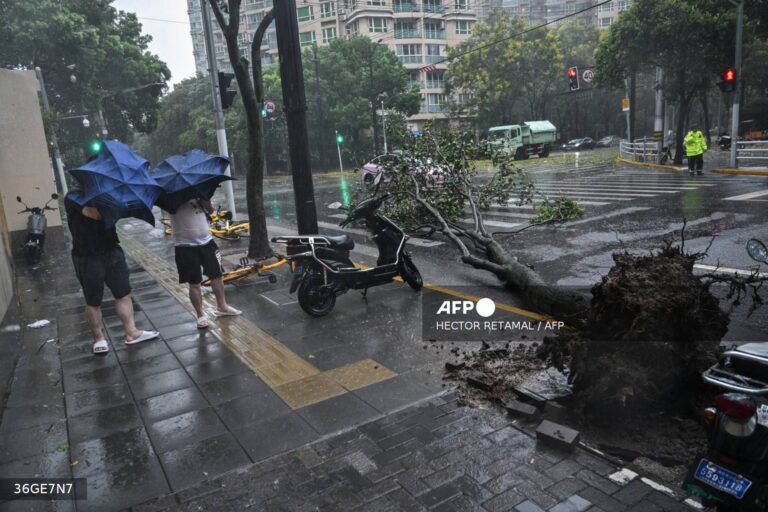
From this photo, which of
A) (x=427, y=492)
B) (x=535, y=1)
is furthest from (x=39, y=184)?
(x=535, y=1)

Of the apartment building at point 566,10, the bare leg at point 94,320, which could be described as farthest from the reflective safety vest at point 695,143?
the apartment building at point 566,10

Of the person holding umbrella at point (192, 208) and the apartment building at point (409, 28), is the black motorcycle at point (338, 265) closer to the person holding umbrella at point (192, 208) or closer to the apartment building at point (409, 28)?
the person holding umbrella at point (192, 208)

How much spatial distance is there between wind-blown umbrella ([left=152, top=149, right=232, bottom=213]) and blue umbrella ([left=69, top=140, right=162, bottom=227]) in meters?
0.42

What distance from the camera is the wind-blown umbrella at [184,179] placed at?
6.01m

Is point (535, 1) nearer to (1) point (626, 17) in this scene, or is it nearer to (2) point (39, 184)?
(1) point (626, 17)

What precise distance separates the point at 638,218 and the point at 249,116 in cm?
A: 817

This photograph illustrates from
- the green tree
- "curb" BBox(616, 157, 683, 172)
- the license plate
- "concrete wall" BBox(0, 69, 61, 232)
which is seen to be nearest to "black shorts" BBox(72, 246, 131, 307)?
the license plate

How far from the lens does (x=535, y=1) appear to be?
8431cm

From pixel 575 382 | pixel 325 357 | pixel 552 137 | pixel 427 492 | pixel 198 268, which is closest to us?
pixel 427 492

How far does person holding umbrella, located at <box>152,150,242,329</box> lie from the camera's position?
6.05 m

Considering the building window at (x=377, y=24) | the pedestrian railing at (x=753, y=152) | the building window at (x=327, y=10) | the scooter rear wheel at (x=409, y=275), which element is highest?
the building window at (x=327, y=10)

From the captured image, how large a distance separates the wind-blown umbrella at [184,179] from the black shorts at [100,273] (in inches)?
29.6

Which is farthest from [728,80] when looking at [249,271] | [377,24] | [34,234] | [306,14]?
[306,14]

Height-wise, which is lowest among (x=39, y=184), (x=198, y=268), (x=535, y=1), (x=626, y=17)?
(x=198, y=268)
